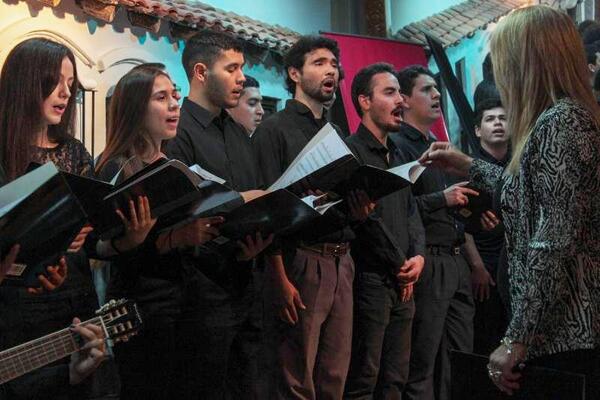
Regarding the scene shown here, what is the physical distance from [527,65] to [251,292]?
1396mm

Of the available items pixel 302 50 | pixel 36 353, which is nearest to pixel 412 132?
pixel 302 50

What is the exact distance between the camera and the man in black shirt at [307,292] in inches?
131

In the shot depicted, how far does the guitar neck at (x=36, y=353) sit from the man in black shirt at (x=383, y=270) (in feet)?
5.08

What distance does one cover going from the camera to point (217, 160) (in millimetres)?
3246

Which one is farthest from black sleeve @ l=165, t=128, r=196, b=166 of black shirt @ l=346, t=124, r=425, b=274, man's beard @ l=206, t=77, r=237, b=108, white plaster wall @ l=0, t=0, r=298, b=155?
white plaster wall @ l=0, t=0, r=298, b=155

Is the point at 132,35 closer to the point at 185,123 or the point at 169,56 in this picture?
the point at 169,56

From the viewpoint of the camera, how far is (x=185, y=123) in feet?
10.8

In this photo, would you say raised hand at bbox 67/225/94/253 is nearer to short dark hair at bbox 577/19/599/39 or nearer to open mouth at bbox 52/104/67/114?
open mouth at bbox 52/104/67/114

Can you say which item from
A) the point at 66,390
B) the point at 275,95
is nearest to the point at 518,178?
the point at 66,390

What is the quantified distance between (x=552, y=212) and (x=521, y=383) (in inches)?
16.2

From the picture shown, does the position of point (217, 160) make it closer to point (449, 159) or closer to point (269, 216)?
point (269, 216)

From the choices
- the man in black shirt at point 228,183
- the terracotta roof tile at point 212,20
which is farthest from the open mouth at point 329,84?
the terracotta roof tile at point 212,20

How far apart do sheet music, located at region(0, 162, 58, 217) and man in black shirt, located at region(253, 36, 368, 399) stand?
148cm

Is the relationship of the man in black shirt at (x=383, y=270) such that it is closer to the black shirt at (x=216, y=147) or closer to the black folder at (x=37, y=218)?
the black shirt at (x=216, y=147)
